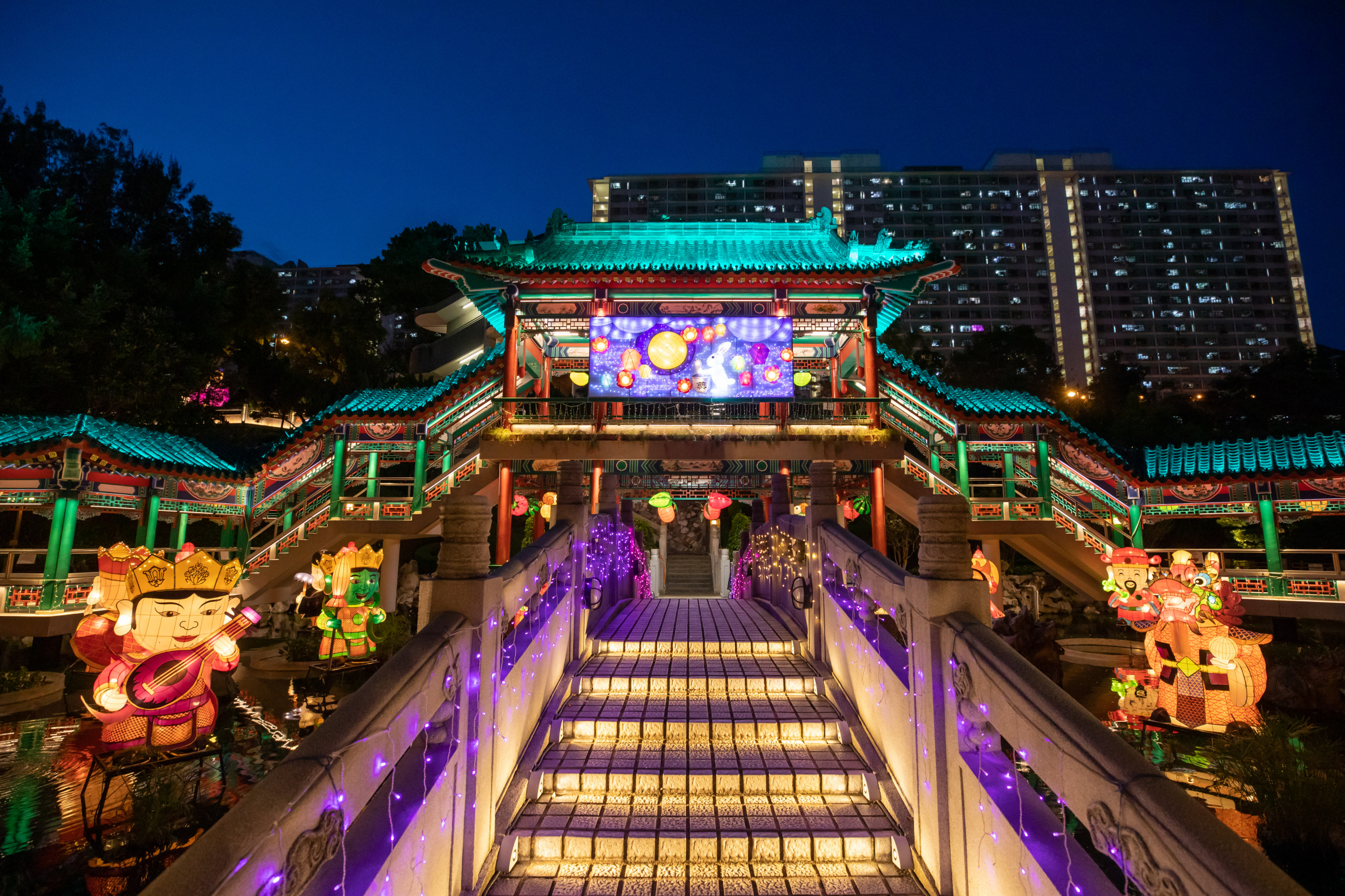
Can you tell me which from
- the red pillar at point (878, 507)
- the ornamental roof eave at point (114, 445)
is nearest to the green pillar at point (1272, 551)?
the red pillar at point (878, 507)

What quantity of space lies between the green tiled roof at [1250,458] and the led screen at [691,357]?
8.74 m

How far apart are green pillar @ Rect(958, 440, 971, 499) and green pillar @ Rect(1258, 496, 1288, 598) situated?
5398 millimetres

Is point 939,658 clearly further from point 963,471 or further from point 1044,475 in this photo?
point 1044,475

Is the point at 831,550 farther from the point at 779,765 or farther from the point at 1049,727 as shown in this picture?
the point at 1049,727

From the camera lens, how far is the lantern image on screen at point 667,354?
496 inches

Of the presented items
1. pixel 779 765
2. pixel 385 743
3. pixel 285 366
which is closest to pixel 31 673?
pixel 385 743

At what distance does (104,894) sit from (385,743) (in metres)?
3.22

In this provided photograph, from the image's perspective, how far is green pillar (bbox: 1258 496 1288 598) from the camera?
469 inches

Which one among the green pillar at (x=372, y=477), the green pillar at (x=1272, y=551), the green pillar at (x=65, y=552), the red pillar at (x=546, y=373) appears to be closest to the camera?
the green pillar at (x=65, y=552)

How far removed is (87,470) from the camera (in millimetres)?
11203

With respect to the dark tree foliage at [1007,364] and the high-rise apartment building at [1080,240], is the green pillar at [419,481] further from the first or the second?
the high-rise apartment building at [1080,240]

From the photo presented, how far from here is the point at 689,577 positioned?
22281 millimetres

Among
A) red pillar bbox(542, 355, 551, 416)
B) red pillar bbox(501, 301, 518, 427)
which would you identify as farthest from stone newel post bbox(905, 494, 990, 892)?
red pillar bbox(542, 355, 551, 416)

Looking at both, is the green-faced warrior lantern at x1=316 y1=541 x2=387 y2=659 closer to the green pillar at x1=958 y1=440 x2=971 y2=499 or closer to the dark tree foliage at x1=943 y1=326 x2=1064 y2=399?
the green pillar at x1=958 y1=440 x2=971 y2=499
